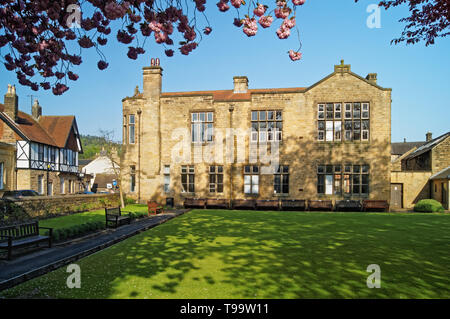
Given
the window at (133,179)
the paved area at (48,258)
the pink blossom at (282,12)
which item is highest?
the pink blossom at (282,12)

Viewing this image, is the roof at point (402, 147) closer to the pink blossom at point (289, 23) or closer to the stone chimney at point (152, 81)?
the stone chimney at point (152, 81)

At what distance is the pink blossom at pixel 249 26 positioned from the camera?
5.34m

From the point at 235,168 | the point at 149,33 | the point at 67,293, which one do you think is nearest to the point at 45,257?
the point at 67,293

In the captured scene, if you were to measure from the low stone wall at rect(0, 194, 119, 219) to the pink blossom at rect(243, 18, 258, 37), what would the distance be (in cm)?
1463

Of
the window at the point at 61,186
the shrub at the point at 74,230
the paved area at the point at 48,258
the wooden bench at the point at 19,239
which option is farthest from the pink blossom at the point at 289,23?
the window at the point at 61,186

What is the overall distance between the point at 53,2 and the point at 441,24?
9032 millimetres

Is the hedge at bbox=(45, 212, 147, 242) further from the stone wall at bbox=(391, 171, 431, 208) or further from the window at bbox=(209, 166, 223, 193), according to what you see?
the stone wall at bbox=(391, 171, 431, 208)

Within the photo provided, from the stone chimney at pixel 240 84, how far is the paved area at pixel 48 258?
1890cm

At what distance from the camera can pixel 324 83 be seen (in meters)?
24.2

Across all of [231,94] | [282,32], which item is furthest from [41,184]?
[282,32]

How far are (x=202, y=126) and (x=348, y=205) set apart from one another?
41.6 ft

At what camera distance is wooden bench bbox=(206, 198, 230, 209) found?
24.4m

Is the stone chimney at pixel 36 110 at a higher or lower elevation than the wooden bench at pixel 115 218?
higher

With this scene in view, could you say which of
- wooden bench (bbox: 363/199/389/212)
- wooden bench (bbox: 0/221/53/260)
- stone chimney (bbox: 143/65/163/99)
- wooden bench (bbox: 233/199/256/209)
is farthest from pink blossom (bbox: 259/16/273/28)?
stone chimney (bbox: 143/65/163/99)
